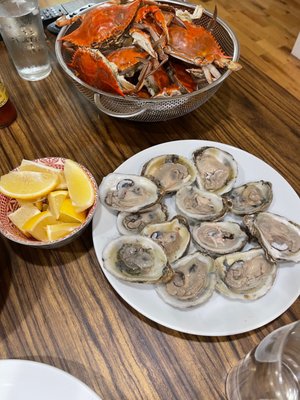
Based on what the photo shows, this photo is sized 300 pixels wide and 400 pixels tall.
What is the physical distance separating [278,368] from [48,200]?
0.46 meters

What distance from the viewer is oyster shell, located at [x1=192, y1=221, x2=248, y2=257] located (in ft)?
2.03

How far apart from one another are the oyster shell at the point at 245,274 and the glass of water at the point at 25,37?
77 cm

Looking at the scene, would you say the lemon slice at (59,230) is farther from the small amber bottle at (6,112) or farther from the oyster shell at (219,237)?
the small amber bottle at (6,112)

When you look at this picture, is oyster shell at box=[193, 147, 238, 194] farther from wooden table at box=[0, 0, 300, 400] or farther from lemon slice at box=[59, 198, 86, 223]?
lemon slice at box=[59, 198, 86, 223]

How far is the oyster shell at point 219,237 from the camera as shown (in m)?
0.62

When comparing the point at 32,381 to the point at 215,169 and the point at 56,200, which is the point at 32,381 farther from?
the point at 215,169

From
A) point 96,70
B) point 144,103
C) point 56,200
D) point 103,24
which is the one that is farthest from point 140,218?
point 103,24

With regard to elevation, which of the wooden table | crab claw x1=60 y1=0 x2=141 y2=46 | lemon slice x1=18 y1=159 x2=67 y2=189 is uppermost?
crab claw x1=60 y1=0 x2=141 y2=46

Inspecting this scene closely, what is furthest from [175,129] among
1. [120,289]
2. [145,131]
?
[120,289]

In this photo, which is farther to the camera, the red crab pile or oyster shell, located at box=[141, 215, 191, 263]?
the red crab pile

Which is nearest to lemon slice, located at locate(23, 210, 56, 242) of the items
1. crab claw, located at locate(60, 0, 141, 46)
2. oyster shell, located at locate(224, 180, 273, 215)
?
oyster shell, located at locate(224, 180, 273, 215)

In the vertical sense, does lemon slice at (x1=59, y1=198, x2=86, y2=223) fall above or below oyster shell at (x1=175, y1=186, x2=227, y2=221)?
below

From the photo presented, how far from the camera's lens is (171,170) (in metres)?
0.74

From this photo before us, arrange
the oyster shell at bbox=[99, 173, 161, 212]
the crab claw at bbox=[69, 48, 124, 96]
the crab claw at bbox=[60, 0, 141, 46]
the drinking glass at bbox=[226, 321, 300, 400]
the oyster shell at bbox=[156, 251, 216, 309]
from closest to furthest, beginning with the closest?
the drinking glass at bbox=[226, 321, 300, 400] < the oyster shell at bbox=[156, 251, 216, 309] < the oyster shell at bbox=[99, 173, 161, 212] < the crab claw at bbox=[69, 48, 124, 96] < the crab claw at bbox=[60, 0, 141, 46]
